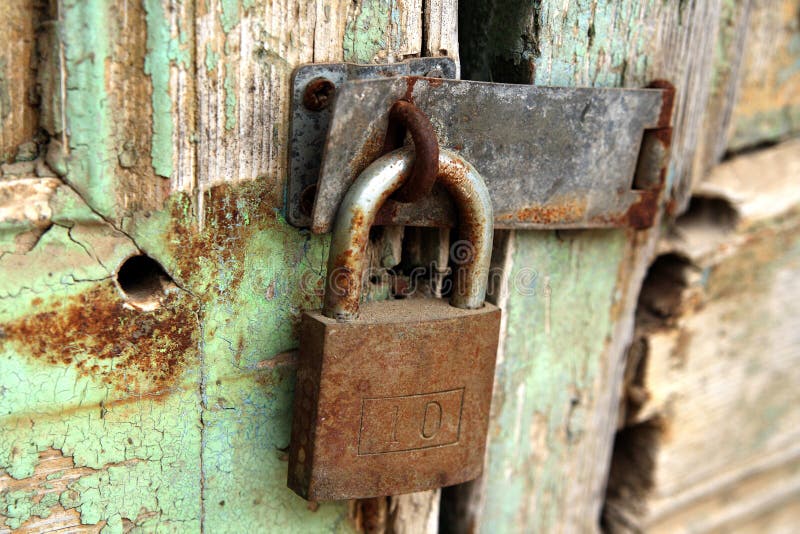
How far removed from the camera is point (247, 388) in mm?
763

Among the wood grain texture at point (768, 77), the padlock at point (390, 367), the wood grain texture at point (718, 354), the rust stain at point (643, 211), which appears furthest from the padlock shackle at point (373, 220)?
the wood grain texture at point (768, 77)

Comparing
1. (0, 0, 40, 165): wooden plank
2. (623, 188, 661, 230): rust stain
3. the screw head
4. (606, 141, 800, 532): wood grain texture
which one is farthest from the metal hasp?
(606, 141, 800, 532): wood grain texture

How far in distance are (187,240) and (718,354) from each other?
3.00ft

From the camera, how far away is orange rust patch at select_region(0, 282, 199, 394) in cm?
65

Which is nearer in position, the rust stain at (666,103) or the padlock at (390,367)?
the padlock at (390,367)

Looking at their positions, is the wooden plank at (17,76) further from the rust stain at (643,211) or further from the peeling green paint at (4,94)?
the rust stain at (643,211)

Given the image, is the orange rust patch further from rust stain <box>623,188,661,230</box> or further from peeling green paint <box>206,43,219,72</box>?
rust stain <box>623,188,661,230</box>

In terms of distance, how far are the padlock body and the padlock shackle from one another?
0.03 m

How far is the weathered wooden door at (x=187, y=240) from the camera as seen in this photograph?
630 mm

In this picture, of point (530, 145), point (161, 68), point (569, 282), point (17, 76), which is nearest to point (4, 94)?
point (17, 76)

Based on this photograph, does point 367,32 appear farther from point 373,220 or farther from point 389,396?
point 389,396

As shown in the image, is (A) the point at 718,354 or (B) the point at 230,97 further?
(A) the point at 718,354

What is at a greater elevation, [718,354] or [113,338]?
[113,338]

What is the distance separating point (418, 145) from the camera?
66 cm
